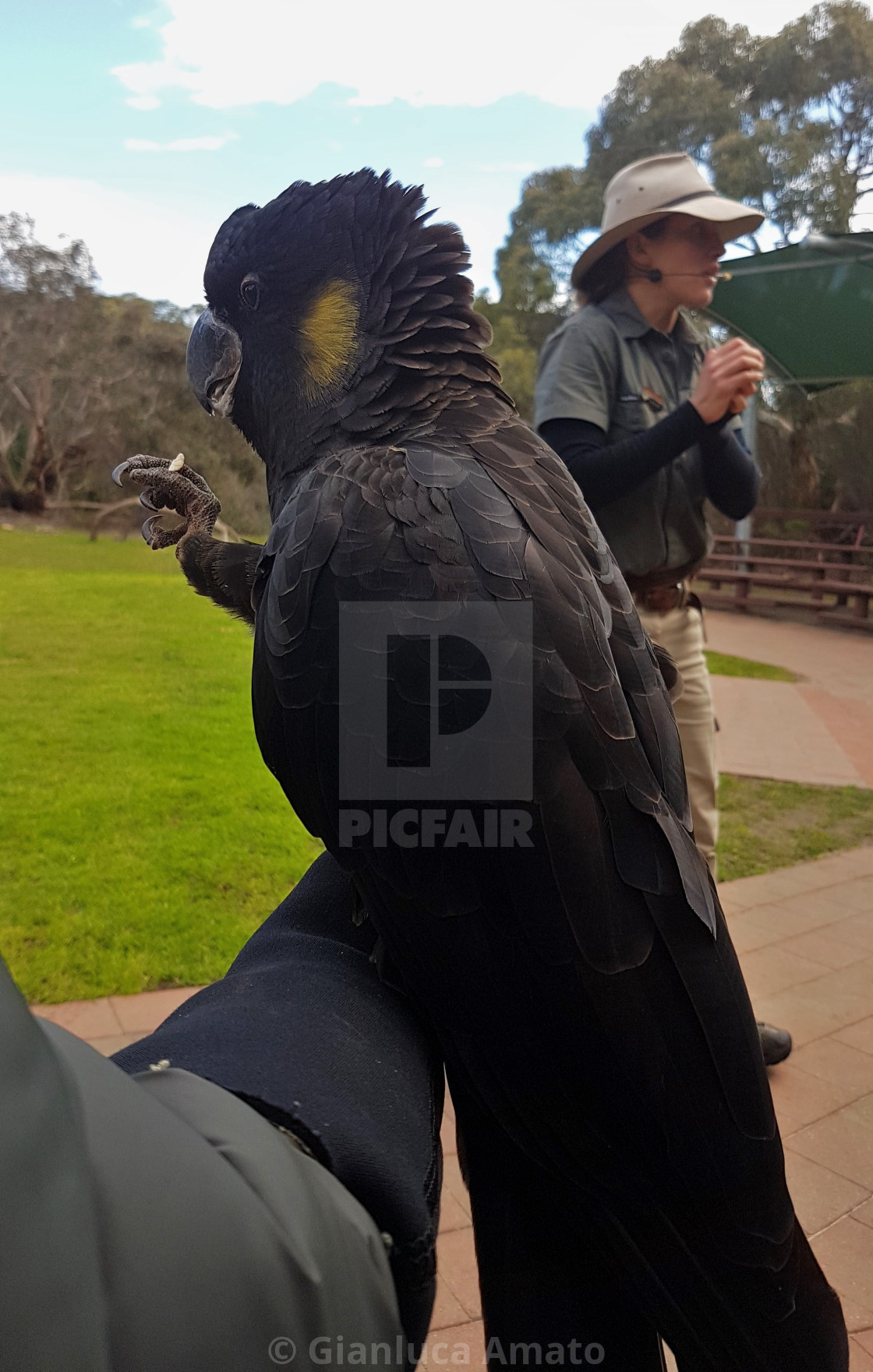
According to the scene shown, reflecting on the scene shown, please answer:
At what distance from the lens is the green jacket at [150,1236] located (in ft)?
1.05

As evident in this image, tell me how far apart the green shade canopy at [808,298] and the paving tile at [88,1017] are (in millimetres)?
3105

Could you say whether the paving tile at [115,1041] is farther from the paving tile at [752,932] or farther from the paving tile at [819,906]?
the paving tile at [819,906]

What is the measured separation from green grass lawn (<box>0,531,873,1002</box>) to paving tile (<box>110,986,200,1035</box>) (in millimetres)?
34

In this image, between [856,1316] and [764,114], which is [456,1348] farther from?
[764,114]

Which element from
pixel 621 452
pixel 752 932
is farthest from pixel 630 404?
pixel 752 932

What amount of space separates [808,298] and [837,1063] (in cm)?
277

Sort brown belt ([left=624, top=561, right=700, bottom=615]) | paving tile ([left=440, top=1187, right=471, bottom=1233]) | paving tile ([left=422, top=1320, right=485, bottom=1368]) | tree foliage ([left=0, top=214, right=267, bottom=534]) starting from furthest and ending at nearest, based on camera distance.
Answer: brown belt ([left=624, top=561, right=700, bottom=615]) < paving tile ([left=440, top=1187, right=471, bottom=1233]) < paving tile ([left=422, top=1320, right=485, bottom=1368]) < tree foliage ([left=0, top=214, right=267, bottom=534])

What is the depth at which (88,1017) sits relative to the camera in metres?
2.07

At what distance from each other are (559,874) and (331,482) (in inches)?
18.1

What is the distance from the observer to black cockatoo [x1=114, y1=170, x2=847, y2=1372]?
85 centimetres

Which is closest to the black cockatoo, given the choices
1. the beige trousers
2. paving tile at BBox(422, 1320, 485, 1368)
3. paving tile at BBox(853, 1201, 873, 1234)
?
paving tile at BBox(422, 1320, 485, 1368)

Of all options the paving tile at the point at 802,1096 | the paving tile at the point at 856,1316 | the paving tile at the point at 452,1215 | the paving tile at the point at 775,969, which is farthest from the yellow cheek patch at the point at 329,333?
the paving tile at the point at 775,969

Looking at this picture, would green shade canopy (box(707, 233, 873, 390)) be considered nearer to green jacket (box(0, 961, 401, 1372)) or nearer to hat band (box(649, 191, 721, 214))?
hat band (box(649, 191, 721, 214))

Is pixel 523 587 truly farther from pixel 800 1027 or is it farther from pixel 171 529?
pixel 800 1027
